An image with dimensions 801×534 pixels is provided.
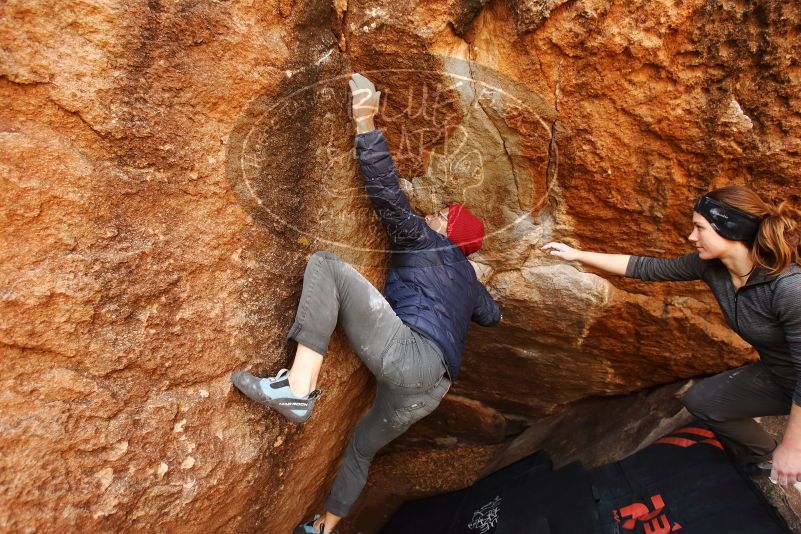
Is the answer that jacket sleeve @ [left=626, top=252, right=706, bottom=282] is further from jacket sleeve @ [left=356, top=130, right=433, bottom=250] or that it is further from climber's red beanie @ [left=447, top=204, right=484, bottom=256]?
jacket sleeve @ [left=356, top=130, right=433, bottom=250]

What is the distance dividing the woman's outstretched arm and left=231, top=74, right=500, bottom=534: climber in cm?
35

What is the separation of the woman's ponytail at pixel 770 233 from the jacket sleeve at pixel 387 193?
3.36 feet

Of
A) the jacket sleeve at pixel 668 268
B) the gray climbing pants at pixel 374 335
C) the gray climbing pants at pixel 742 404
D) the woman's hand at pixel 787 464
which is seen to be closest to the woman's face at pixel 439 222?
the gray climbing pants at pixel 374 335

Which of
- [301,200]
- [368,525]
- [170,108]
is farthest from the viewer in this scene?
[368,525]

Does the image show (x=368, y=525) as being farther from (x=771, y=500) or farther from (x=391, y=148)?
(x=391, y=148)

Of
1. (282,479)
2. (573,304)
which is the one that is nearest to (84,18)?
(282,479)

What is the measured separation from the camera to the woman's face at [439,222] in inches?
89.7

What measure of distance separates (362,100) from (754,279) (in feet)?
4.70

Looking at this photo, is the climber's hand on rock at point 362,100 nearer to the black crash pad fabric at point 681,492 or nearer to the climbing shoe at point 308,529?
the climbing shoe at point 308,529

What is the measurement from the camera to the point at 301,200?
199 cm

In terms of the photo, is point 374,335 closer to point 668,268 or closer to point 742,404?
point 668,268

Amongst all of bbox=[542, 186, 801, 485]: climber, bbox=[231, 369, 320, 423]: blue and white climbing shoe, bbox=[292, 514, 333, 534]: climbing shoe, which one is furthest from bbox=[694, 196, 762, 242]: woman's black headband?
bbox=[292, 514, 333, 534]: climbing shoe

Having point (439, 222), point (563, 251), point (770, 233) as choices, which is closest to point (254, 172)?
point (439, 222)

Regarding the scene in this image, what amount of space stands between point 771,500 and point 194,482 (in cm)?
236
